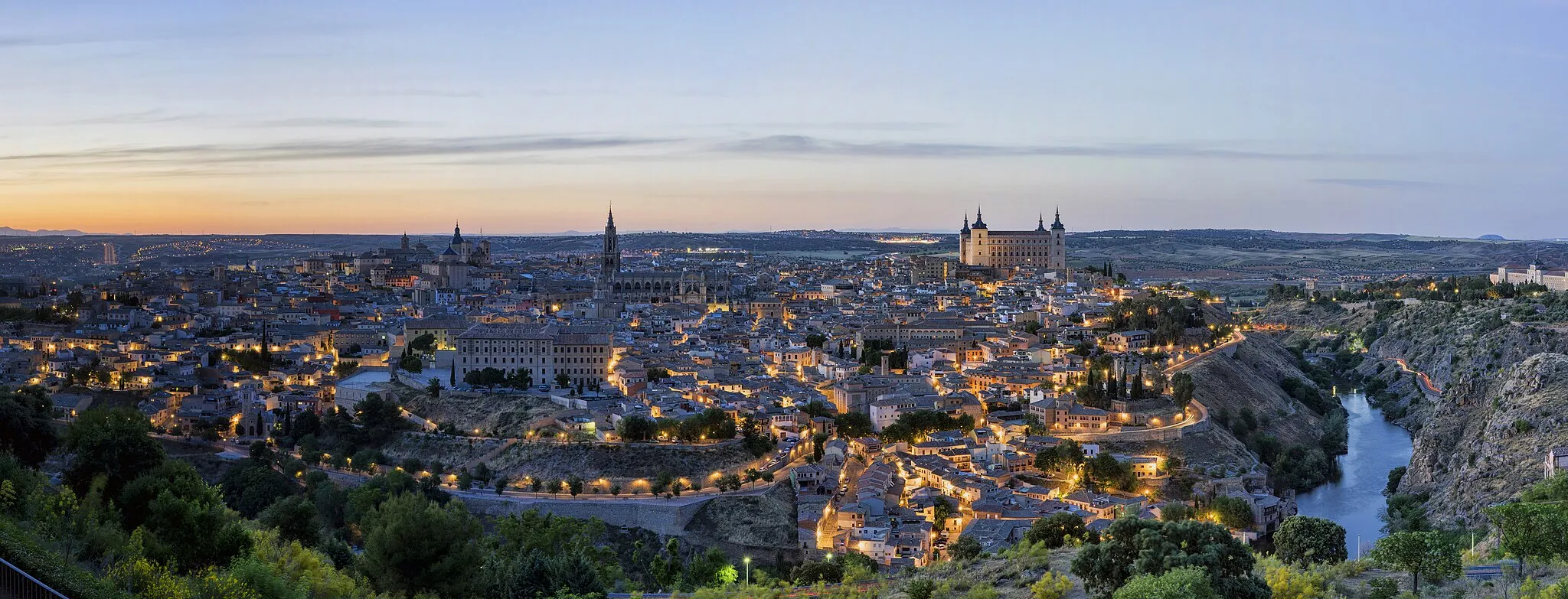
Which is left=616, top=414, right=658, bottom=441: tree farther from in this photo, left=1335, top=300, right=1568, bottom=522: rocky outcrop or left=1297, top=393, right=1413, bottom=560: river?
left=1335, top=300, right=1568, bottom=522: rocky outcrop

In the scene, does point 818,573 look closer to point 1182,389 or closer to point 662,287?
point 1182,389

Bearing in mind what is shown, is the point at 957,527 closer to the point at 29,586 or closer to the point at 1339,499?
the point at 1339,499

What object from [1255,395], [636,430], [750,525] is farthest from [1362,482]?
[636,430]

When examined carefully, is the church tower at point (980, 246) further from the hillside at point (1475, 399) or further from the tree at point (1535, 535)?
the tree at point (1535, 535)

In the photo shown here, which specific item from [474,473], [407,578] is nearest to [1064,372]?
[474,473]

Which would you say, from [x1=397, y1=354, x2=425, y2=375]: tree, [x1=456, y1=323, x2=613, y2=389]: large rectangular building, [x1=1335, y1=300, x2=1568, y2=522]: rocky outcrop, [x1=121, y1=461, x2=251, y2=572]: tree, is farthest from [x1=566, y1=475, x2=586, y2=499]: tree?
[x1=1335, y1=300, x2=1568, y2=522]: rocky outcrop

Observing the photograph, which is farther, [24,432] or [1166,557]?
[24,432]

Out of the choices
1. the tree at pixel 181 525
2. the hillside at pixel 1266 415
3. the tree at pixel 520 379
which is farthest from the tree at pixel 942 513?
the tree at pixel 520 379
